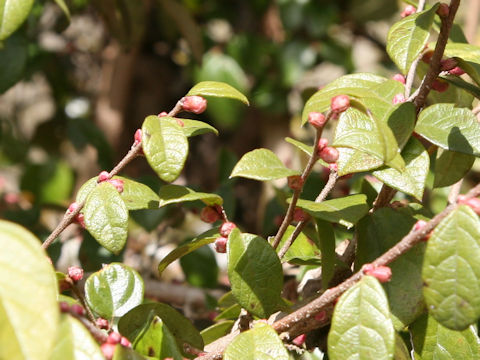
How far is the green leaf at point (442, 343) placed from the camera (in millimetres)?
757

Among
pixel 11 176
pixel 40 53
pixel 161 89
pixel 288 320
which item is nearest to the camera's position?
pixel 288 320

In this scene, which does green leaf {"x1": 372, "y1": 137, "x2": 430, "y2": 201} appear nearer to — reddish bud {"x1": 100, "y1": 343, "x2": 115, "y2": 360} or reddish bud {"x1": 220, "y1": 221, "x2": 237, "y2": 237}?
reddish bud {"x1": 220, "y1": 221, "x2": 237, "y2": 237}

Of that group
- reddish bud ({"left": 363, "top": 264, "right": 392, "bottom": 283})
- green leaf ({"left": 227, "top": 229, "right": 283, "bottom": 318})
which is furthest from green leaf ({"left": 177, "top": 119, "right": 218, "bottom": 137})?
reddish bud ({"left": 363, "top": 264, "right": 392, "bottom": 283})

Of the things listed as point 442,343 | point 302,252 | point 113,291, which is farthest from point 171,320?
point 442,343

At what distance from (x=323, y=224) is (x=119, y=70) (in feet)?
5.22

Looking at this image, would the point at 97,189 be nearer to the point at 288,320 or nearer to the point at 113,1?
the point at 288,320

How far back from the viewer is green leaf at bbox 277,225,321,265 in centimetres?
81

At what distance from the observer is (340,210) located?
2.31ft

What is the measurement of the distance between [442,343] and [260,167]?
276 mm

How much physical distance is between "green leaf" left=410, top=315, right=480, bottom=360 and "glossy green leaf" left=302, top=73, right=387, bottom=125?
9.9 inches

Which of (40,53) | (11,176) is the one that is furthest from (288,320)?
(11,176)

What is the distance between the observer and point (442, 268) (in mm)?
584

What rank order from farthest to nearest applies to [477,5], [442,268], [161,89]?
[161,89], [477,5], [442,268]

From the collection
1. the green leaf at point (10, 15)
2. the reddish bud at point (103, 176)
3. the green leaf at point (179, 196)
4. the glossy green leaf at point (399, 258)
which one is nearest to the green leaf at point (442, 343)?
the glossy green leaf at point (399, 258)
